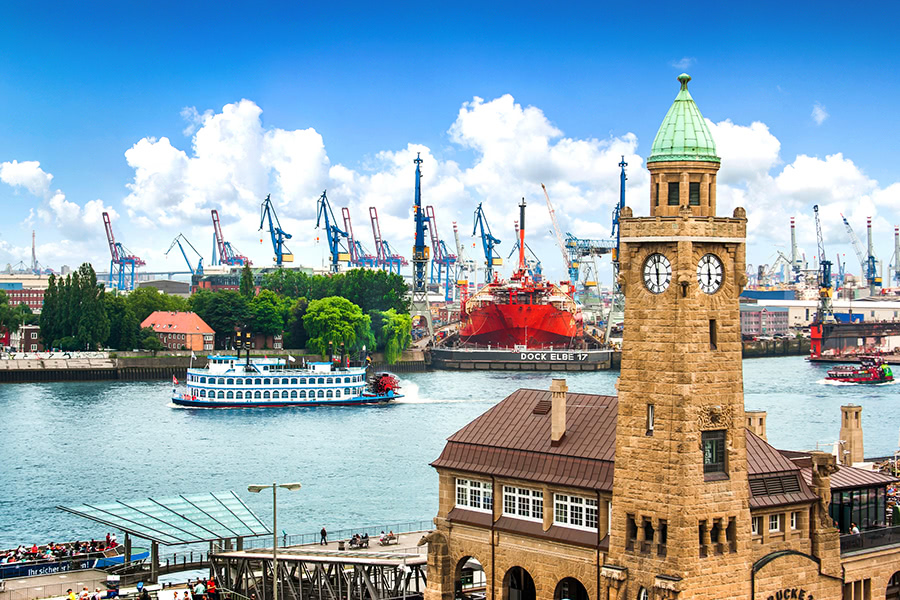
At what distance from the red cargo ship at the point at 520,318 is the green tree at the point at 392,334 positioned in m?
13.4

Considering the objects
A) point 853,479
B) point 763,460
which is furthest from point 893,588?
point 763,460

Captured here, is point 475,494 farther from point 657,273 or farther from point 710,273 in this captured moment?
point 710,273

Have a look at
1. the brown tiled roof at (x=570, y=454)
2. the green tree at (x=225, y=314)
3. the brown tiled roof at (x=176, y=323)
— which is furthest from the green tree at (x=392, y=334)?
the brown tiled roof at (x=570, y=454)

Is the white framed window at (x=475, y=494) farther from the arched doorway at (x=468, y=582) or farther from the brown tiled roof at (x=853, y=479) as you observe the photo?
the brown tiled roof at (x=853, y=479)

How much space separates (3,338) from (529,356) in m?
74.6

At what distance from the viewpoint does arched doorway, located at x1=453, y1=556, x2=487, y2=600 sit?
132 ft

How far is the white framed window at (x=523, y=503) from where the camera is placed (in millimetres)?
38062

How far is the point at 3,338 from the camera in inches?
7082

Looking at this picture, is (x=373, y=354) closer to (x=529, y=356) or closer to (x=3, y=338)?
(x=529, y=356)

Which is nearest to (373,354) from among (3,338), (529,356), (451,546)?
(529,356)

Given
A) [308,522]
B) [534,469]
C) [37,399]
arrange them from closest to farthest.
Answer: [534,469], [308,522], [37,399]

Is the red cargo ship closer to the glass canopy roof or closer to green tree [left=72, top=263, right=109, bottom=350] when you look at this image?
green tree [left=72, top=263, right=109, bottom=350]

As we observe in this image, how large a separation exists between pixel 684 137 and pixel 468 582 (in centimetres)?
1693

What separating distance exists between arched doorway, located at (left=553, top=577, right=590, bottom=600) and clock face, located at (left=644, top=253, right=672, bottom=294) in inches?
359
